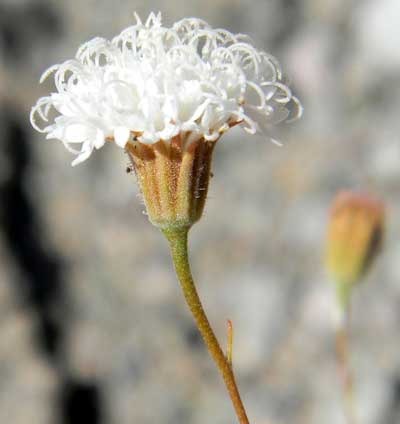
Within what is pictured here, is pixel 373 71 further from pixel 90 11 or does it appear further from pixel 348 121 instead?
pixel 90 11

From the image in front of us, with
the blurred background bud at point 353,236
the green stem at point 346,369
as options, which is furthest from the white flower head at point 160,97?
the green stem at point 346,369

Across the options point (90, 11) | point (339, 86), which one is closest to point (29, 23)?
point (90, 11)

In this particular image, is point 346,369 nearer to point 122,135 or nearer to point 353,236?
point 353,236

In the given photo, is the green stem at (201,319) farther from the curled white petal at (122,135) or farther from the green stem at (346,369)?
the green stem at (346,369)

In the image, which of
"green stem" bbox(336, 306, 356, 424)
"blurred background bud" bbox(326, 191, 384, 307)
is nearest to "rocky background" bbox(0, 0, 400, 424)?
"green stem" bbox(336, 306, 356, 424)

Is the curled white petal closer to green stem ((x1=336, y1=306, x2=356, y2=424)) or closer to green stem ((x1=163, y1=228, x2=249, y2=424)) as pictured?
green stem ((x1=163, y1=228, x2=249, y2=424))
